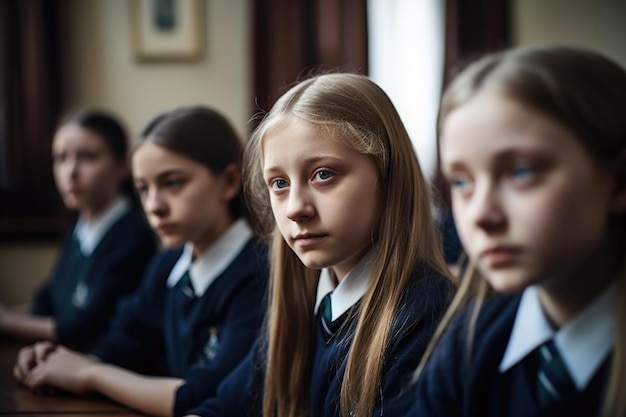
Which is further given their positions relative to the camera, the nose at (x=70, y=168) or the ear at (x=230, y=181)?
the nose at (x=70, y=168)

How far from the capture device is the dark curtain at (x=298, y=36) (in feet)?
10.1

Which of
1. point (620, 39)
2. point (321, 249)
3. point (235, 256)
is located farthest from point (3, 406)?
point (620, 39)

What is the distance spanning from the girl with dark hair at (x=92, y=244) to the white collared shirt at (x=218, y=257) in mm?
591

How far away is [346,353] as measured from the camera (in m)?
1.06

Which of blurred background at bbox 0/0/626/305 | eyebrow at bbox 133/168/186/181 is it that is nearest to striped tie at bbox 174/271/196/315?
eyebrow at bbox 133/168/186/181

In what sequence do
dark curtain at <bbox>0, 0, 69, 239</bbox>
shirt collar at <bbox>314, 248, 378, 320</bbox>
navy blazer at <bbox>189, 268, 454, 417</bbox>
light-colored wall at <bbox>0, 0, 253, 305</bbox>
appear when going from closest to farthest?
1. navy blazer at <bbox>189, 268, 454, 417</bbox>
2. shirt collar at <bbox>314, 248, 378, 320</bbox>
3. dark curtain at <bbox>0, 0, 69, 239</bbox>
4. light-colored wall at <bbox>0, 0, 253, 305</bbox>

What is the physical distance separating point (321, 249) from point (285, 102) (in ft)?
0.79

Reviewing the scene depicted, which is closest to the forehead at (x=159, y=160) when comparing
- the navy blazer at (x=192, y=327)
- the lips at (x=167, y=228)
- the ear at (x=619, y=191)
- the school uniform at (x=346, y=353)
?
the lips at (x=167, y=228)

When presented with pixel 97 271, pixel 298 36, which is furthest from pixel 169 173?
pixel 298 36

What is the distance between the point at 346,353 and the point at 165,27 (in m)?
2.41

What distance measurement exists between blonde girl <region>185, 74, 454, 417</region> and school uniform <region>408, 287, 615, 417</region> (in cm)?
15

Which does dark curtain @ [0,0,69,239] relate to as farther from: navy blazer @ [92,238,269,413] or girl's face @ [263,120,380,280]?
girl's face @ [263,120,380,280]

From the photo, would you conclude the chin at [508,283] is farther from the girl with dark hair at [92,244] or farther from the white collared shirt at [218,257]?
the girl with dark hair at [92,244]

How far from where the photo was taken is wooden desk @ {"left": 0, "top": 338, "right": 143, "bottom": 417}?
1.31 m
